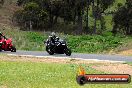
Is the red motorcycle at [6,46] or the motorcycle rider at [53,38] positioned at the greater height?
the motorcycle rider at [53,38]

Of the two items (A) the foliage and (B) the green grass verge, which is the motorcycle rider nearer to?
(B) the green grass verge

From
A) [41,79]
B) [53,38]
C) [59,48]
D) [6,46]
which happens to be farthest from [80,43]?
[41,79]

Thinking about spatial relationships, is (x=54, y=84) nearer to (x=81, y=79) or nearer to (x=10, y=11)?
(x=81, y=79)

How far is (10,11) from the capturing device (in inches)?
2928

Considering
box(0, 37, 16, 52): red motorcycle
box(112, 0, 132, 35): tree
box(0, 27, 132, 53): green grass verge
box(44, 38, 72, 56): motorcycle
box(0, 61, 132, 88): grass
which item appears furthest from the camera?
box(112, 0, 132, 35): tree

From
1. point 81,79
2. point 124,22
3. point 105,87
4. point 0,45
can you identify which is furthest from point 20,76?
point 124,22

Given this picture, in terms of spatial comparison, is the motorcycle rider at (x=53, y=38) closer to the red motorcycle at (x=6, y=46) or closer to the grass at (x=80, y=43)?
the red motorcycle at (x=6, y=46)

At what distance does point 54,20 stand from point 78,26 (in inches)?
248

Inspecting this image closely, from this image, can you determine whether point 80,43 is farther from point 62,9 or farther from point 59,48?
point 62,9

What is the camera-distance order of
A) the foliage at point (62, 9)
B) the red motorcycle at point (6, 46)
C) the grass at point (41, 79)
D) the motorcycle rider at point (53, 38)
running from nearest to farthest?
the grass at point (41, 79)
the motorcycle rider at point (53, 38)
the red motorcycle at point (6, 46)
the foliage at point (62, 9)

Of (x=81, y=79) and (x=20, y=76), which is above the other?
(x=81, y=79)

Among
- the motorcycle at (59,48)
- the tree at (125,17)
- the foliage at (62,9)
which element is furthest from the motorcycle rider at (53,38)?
the tree at (125,17)

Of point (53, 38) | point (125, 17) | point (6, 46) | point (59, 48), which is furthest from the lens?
point (125, 17)

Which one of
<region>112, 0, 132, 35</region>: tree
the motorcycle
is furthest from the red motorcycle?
<region>112, 0, 132, 35</region>: tree
